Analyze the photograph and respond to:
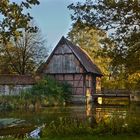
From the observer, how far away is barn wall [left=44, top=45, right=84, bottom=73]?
163ft

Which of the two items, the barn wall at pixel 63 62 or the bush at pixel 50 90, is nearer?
the bush at pixel 50 90

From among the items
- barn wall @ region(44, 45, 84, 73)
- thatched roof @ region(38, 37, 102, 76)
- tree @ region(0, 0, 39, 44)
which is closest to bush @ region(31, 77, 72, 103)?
barn wall @ region(44, 45, 84, 73)

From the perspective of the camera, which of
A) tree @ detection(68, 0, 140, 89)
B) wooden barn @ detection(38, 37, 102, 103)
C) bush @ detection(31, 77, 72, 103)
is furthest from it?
wooden barn @ detection(38, 37, 102, 103)

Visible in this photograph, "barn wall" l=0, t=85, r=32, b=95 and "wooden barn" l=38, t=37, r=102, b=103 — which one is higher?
"wooden barn" l=38, t=37, r=102, b=103

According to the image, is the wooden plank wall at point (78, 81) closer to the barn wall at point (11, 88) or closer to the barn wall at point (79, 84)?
the barn wall at point (79, 84)

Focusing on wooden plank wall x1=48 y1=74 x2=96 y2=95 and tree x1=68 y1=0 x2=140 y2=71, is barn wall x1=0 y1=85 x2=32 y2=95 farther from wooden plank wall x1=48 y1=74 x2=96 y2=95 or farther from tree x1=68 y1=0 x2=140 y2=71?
tree x1=68 y1=0 x2=140 y2=71

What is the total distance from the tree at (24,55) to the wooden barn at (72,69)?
6.23 meters

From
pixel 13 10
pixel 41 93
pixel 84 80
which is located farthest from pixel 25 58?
pixel 13 10

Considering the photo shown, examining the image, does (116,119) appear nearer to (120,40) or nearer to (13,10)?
(120,40)

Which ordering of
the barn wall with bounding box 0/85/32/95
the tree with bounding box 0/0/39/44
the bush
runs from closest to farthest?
the tree with bounding box 0/0/39/44 → the bush → the barn wall with bounding box 0/85/32/95

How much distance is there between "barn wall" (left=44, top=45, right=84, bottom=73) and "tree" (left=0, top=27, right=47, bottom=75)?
6652 mm

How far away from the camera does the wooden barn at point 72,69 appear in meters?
49.1

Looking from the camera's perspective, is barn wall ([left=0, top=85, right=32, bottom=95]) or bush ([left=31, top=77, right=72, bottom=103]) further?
barn wall ([left=0, top=85, right=32, bottom=95])

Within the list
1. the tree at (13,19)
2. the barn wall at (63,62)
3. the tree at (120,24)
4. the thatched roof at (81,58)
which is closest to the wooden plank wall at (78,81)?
the barn wall at (63,62)
